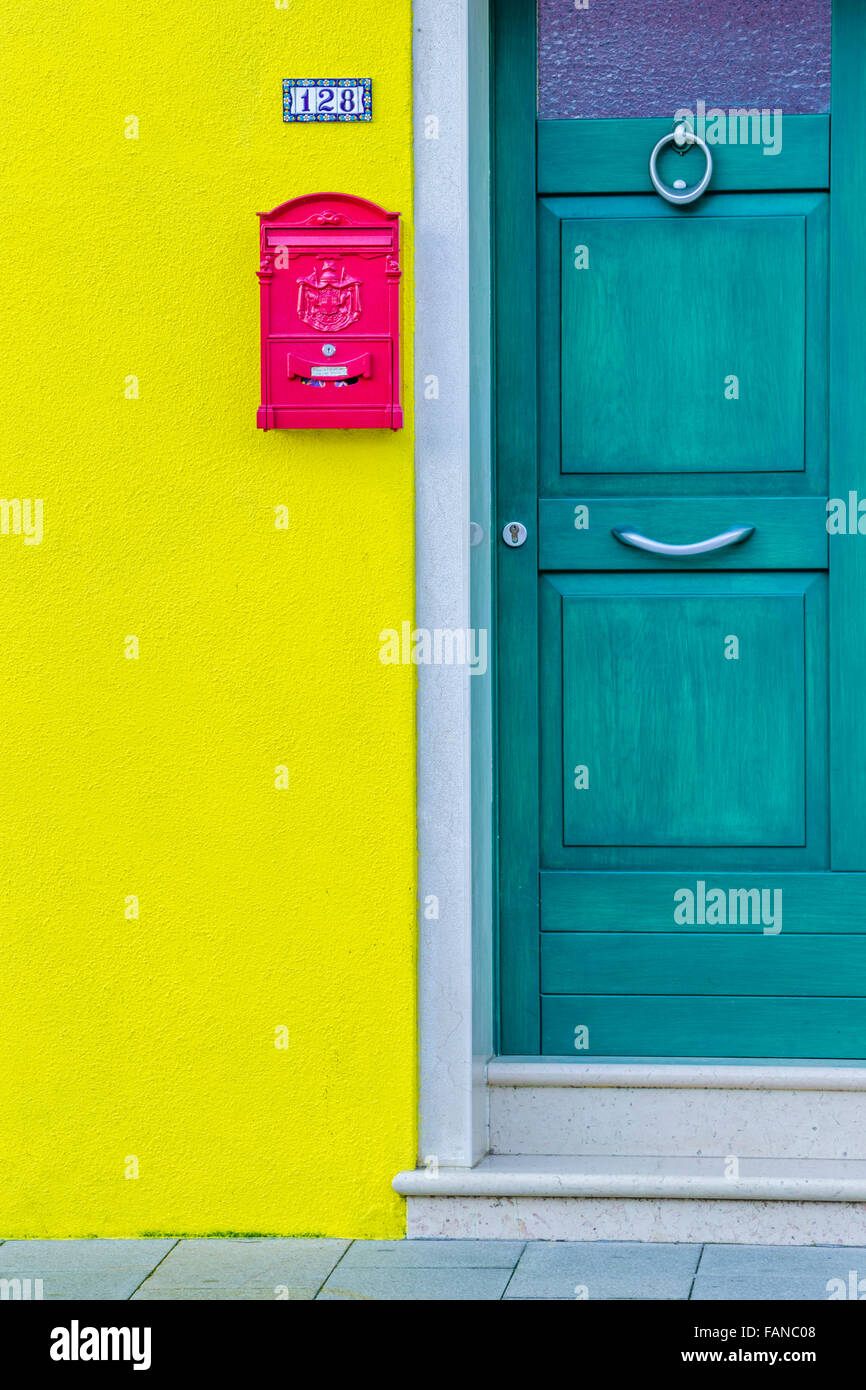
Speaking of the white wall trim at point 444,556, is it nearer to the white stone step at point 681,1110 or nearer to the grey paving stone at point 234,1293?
the white stone step at point 681,1110

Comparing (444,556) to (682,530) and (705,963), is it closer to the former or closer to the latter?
(682,530)

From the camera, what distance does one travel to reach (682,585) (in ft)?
11.2

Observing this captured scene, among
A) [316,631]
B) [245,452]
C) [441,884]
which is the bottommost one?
[441,884]

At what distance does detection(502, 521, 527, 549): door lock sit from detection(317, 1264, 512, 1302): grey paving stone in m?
1.53

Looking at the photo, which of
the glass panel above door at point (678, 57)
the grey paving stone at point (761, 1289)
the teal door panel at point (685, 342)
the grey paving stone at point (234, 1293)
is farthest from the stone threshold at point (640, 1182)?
the glass panel above door at point (678, 57)

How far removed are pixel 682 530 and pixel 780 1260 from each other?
60.6 inches

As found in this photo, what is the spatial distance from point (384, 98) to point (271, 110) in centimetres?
24

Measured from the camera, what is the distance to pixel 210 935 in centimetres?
319

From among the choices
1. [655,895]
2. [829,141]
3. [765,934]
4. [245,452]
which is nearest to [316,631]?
[245,452]

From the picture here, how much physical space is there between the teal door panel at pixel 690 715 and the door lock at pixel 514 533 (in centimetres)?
19

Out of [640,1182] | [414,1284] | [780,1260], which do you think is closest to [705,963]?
[640,1182]

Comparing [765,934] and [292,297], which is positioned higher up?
[292,297]

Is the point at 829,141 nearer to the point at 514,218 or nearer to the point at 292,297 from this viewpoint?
the point at 514,218

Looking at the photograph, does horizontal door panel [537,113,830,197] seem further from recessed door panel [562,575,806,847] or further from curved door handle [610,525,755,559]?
recessed door panel [562,575,806,847]
